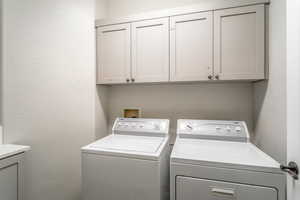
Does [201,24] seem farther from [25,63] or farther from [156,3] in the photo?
[25,63]

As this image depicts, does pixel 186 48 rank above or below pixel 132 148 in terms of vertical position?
above

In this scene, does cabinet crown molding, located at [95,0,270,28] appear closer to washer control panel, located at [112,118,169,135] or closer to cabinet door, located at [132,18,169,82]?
cabinet door, located at [132,18,169,82]

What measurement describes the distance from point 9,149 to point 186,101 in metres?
1.71

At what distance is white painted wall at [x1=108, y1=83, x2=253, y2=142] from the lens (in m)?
1.85

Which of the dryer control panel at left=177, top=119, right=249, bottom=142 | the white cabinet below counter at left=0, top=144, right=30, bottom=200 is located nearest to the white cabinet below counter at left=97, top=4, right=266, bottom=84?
the dryer control panel at left=177, top=119, right=249, bottom=142

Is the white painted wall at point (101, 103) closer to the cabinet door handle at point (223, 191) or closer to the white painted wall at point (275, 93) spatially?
the cabinet door handle at point (223, 191)

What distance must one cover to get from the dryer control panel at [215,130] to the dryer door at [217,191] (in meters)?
0.59

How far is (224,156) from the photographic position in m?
1.20

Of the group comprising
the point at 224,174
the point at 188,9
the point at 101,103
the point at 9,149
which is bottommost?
the point at 224,174

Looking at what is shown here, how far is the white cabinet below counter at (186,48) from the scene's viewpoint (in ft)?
4.93

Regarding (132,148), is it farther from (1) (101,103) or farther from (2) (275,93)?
(2) (275,93)

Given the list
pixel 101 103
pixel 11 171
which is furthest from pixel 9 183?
pixel 101 103

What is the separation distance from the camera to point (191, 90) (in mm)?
2008

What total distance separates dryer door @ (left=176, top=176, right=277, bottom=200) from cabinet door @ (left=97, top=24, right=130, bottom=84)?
1.22m
